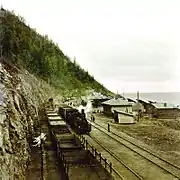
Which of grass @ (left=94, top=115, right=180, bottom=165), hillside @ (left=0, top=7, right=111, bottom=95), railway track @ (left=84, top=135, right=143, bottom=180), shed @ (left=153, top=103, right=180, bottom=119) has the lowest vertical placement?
railway track @ (left=84, top=135, right=143, bottom=180)

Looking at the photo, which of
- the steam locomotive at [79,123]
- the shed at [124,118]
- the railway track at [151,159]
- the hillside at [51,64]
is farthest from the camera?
the hillside at [51,64]

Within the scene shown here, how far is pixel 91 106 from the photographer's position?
73.5 metres

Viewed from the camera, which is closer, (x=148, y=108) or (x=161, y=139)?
(x=161, y=139)

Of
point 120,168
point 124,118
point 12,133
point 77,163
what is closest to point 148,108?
point 124,118

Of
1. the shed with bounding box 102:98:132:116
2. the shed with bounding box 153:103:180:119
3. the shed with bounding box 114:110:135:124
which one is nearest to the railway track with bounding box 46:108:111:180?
the shed with bounding box 114:110:135:124

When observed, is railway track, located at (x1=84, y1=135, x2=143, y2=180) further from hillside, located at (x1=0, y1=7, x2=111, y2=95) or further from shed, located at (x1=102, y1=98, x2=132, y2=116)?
hillside, located at (x1=0, y1=7, x2=111, y2=95)

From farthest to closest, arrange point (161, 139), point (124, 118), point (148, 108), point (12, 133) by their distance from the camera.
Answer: point (148, 108) → point (124, 118) → point (161, 139) → point (12, 133)

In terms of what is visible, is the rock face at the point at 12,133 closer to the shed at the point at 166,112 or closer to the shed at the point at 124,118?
the shed at the point at 124,118

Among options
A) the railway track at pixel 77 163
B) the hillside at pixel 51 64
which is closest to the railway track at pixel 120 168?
the railway track at pixel 77 163

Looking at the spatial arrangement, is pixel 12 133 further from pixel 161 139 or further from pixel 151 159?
pixel 161 139

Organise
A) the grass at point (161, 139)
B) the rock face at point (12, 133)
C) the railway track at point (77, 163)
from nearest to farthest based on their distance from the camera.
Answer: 1. the rock face at point (12, 133)
2. the railway track at point (77, 163)
3. the grass at point (161, 139)

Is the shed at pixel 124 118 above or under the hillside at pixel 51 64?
under

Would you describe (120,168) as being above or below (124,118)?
below

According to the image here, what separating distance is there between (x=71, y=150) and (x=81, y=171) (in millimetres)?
4436
